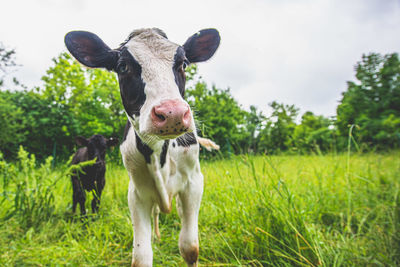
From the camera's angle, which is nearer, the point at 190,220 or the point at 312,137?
the point at 190,220

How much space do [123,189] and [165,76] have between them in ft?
10.3

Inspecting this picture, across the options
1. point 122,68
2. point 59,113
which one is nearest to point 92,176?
point 122,68

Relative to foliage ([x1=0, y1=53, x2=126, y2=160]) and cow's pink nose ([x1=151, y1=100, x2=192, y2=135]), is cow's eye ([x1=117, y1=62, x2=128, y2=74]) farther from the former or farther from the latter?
foliage ([x1=0, y1=53, x2=126, y2=160])

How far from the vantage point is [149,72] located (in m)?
1.33

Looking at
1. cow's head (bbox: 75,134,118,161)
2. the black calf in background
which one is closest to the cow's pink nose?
the black calf in background

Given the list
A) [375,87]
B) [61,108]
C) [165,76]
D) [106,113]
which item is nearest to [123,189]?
[165,76]

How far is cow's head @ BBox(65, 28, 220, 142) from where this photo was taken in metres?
1.11

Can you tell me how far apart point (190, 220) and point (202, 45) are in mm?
1391

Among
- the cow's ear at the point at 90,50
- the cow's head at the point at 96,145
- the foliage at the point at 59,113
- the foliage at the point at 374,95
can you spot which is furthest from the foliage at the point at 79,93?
the foliage at the point at 374,95

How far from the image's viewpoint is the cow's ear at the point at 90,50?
155 cm

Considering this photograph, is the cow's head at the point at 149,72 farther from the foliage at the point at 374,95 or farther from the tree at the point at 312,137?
the foliage at the point at 374,95

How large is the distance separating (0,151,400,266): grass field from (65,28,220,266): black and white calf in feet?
1.41

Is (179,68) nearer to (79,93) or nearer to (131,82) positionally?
(131,82)

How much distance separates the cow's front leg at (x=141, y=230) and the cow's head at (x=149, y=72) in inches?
21.7
